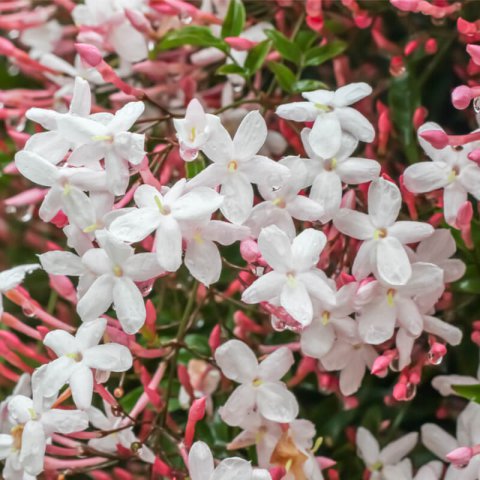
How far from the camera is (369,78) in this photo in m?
1.08

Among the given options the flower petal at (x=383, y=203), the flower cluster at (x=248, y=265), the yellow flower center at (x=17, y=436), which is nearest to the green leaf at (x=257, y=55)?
the flower cluster at (x=248, y=265)

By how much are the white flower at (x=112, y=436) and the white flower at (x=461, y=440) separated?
28cm

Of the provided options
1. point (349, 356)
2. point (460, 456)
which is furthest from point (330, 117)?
point (460, 456)

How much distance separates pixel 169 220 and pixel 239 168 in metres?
0.08

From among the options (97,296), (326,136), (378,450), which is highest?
(326,136)

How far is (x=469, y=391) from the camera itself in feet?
2.55

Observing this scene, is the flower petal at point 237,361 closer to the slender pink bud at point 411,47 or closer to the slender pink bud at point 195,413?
the slender pink bud at point 195,413

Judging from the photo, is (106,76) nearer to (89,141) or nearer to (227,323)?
(89,141)

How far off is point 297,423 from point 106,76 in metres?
0.39

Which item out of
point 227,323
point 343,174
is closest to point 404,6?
point 343,174

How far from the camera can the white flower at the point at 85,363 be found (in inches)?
28.8

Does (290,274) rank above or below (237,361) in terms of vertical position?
above

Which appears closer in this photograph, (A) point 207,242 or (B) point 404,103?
(A) point 207,242

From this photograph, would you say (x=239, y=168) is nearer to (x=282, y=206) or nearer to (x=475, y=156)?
(x=282, y=206)
